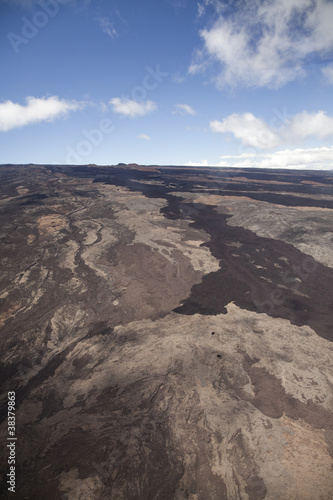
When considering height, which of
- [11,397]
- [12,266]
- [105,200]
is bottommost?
[11,397]

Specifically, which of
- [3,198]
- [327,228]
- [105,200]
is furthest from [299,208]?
[3,198]

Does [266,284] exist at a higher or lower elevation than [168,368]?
higher

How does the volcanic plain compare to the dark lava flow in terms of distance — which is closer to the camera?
the volcanic plain

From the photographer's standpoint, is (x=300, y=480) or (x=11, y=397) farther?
(x=11, y=397)

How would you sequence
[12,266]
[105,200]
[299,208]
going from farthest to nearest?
[105,200] → [299,208] → [12,266]

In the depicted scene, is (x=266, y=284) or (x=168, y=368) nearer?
(x=168, y=368)

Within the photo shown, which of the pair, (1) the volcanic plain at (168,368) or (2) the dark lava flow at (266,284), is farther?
(2) the dark lava flow at (266,284)

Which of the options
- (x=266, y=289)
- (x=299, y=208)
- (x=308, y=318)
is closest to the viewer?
(x=308, y=318)

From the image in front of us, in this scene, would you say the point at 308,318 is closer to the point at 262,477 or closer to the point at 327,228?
the point at 262,477
